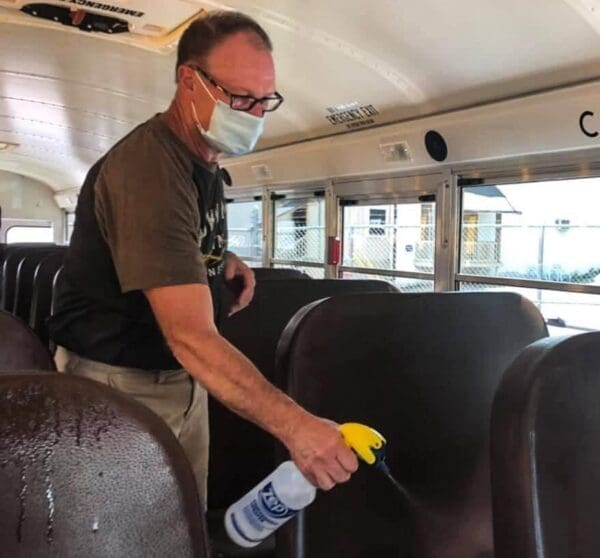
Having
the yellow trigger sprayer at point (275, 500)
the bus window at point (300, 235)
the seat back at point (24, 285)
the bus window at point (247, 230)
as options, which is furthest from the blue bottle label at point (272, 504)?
the bus window at point (247, 230)

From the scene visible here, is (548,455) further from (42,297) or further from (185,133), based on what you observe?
(42,297)

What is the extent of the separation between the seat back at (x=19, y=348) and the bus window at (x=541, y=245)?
1.75 m

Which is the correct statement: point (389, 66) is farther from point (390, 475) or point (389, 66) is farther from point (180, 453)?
point (180, 453)

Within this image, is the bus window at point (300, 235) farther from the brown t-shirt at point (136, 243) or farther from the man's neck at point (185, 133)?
the man's neck at point (185, 133)

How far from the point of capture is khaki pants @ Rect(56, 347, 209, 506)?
166cm

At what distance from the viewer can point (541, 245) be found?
296 cm

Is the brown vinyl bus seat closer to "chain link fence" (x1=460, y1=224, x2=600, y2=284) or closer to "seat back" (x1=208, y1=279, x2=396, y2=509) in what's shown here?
"seat back" (x1=208, y1=279, x2=396, y2=509)

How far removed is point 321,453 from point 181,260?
470 mm

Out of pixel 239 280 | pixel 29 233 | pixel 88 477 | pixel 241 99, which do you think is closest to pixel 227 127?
pixel 241 99

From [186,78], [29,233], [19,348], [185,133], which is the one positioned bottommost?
[19,348]

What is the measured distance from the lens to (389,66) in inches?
126

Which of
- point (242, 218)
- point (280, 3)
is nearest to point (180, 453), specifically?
point (280, 3)

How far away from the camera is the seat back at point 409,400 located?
62.4 inches

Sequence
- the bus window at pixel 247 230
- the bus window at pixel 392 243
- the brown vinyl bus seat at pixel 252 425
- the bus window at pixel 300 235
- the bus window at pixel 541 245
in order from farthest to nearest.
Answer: the bus window at pixel 247 230
the bus window at pixel 300 235
the bus window at pixel 392 243
the bus window at pixel 541 245
the brown vinyl bus seat at pixel 252 425
